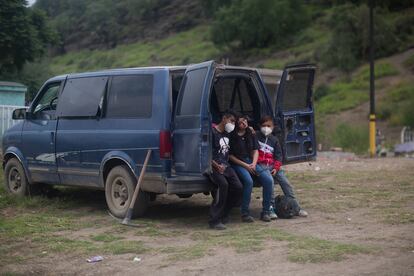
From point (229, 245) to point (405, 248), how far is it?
1.87 metres

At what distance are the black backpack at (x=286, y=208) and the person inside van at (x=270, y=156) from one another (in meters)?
0.03

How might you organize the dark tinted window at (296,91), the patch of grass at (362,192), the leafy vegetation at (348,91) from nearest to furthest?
the patch of grass at (362,192) < the dark tinted window at (296,91) < the leafy vegetation at (348,91)

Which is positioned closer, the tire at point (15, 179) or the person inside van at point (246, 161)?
the person inside van at point (246, 161)


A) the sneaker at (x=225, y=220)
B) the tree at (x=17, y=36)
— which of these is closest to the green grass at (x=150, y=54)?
the tree at (x=17, y=36)

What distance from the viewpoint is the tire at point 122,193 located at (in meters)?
8.57

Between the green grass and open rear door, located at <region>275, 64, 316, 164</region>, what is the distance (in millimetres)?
49669

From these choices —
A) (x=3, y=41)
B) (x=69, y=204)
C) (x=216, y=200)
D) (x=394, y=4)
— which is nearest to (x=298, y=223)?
(x=216, y=200)

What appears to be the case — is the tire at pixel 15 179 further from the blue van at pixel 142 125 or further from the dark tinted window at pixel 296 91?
the dark tinted window at pixel 296 91

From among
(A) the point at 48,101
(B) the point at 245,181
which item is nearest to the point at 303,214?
(B) the point at 245,181

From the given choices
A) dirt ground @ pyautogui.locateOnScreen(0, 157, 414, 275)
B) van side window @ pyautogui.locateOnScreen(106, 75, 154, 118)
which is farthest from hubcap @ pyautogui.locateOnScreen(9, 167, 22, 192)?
van side window @ pyautogui.locateOnScreen(106, 75, 154, 118)

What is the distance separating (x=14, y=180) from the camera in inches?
422

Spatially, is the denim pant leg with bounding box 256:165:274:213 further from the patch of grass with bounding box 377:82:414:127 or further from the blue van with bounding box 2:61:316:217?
the patch of grass with bounding box 377:82:414:127

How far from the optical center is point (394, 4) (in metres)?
54.9

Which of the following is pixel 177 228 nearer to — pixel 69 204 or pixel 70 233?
pixel 70 233
